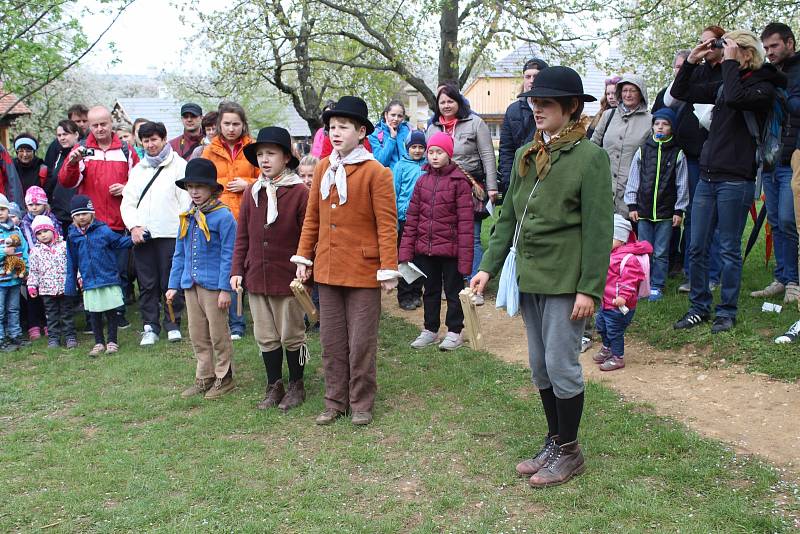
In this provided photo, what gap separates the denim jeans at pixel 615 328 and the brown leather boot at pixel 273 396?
9.33 ft

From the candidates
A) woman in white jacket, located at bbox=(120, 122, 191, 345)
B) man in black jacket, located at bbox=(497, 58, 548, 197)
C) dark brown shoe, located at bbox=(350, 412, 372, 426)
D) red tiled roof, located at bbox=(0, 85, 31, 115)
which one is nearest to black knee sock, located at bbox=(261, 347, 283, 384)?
dark brown shoe, located at bbox=(350, 412, 372, 426)

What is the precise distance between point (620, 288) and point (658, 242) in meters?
2.36

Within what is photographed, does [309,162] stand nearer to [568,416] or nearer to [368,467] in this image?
[368,467]

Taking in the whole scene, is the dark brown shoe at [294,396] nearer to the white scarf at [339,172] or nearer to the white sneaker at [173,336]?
the white scarf at [339,172]

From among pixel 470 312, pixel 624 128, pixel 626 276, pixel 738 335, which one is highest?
pixel 624 128

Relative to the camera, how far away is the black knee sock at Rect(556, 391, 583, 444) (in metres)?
4.23

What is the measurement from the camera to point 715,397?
18.2 ft

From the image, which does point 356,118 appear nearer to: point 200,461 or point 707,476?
point 200,461

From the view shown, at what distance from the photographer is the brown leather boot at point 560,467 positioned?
4195 mm

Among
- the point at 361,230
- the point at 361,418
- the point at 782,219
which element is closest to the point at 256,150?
the point at 361,230

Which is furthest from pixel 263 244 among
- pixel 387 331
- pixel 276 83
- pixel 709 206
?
pixel 276 83

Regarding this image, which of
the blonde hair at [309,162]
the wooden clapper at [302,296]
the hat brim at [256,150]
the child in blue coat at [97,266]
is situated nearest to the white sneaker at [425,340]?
the wooden clapper at [302,296]

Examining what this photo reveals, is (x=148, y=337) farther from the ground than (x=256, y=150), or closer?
closer

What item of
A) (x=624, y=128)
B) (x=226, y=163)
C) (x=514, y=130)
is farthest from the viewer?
(x=514, y=130)
